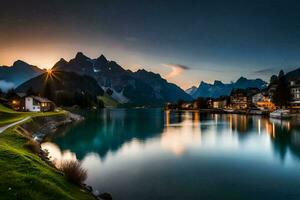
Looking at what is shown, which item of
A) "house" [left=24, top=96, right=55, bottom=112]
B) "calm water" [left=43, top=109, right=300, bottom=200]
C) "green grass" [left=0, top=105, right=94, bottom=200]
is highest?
"house" [left=24, top=96, right=55, bottom=112]

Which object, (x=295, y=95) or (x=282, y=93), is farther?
(x=295, y=95)

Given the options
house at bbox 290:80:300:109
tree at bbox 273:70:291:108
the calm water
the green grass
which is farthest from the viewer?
house at bbox 290:80:300:109

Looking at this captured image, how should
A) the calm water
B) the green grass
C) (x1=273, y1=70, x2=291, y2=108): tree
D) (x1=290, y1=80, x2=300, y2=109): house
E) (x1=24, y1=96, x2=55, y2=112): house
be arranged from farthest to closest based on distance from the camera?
(x1=290, y1=80, x2=300, y2=109): house
(x1=273, y1=70, x2=291, y2=108): tree
(x1=24, y1=96, x2=55, y2=112): house
the calm water
the green grass

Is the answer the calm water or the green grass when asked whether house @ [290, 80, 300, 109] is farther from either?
the green grass

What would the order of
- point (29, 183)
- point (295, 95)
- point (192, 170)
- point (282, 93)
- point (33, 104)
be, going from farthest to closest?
point (295, 95)
point (282, 93)
point (33, 104)
point (192, 170)
point (29, 183)

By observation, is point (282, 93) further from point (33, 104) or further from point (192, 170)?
point (192, 170)

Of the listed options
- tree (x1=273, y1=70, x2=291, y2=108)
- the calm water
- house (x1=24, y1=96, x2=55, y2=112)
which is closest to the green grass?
the calm water

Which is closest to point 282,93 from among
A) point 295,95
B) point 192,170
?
point 295,95

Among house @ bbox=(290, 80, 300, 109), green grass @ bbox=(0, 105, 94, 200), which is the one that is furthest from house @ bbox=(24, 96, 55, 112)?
house @ bbox=(290, 80, 300, 109)

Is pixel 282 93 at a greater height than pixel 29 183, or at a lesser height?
greater

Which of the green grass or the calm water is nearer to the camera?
the green grass

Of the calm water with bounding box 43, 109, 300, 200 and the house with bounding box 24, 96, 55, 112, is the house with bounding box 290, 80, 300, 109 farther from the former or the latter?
the house with bounding box 24, 96, 55, 112

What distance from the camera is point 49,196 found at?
1498 cm

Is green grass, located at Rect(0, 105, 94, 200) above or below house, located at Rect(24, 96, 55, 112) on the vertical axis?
below
